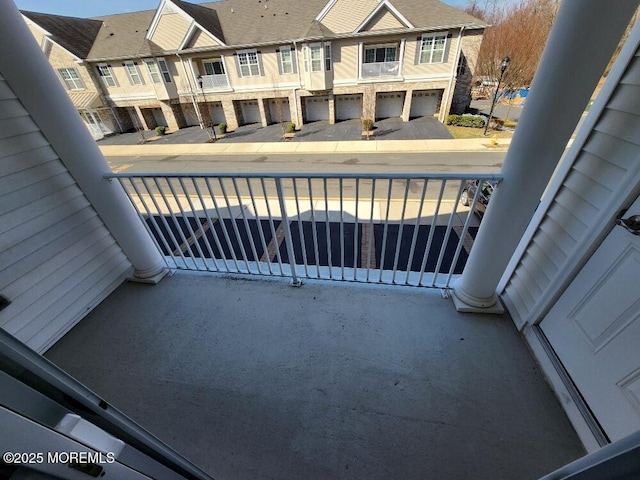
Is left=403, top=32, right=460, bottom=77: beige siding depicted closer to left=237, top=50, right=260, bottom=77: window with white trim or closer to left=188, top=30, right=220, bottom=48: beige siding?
left=237, top=50, right=260, bottom=77: window with white trim

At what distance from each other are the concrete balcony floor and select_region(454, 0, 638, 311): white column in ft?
2.26

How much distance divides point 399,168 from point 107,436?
7976 millimetres

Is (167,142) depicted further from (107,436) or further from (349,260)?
(107,436)

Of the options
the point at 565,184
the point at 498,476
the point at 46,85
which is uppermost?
the point at 46,85

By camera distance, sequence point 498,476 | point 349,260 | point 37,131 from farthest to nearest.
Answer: point 349,260
point 37,131
point 498,476

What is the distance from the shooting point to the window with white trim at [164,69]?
12.0m

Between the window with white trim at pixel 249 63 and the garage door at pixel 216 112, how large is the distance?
2347 millimetres

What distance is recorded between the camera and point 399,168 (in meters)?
7.60

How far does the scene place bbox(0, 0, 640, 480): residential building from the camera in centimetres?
115

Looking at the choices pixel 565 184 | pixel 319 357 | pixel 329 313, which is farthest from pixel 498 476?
pixel 565 184

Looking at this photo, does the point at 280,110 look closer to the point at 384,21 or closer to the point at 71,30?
the point at 384,21

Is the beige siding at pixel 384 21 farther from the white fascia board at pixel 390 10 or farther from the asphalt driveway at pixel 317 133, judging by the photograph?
the asphalt driveway at pixel 317 133

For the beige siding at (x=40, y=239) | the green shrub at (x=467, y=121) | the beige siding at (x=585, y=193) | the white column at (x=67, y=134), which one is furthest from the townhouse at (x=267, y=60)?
the beige siding at (x=585, y=193)

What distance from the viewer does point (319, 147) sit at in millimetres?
9789
